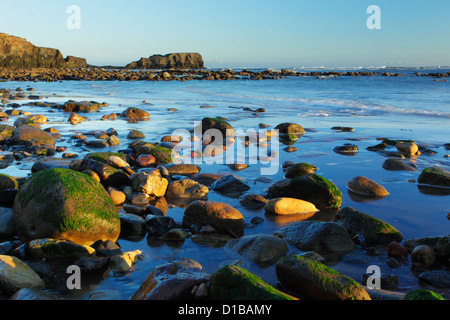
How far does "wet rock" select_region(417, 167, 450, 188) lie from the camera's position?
5965mm

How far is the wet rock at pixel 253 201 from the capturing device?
207 inches

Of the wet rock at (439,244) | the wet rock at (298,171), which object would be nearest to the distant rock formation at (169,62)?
the wet rock at (298,171)

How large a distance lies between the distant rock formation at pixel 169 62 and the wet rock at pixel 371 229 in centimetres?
10983

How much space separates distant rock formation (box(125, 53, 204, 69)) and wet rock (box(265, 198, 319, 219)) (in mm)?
109011

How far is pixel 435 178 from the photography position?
604cm

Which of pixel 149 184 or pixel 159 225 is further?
pixel 149 184

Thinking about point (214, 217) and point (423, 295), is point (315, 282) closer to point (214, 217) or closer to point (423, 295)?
point (423, 295)

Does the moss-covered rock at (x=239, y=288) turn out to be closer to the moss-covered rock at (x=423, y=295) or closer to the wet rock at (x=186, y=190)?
the moss-covered rock at (x=423, y=295)

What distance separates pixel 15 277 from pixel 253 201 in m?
3.21

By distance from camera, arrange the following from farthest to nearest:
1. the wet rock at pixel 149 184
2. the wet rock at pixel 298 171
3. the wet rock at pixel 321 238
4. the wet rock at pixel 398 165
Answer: the wet rock at pixel 398 165
the wet rock at pixel 298 171
the wet rock at pixel 149 184
the wet rock at pixel 321 238

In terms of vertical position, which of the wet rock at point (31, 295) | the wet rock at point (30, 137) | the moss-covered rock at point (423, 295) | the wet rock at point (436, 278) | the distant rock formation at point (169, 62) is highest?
the distant rock formation at point (169, 62)

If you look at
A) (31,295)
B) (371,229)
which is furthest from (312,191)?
(31,295)
